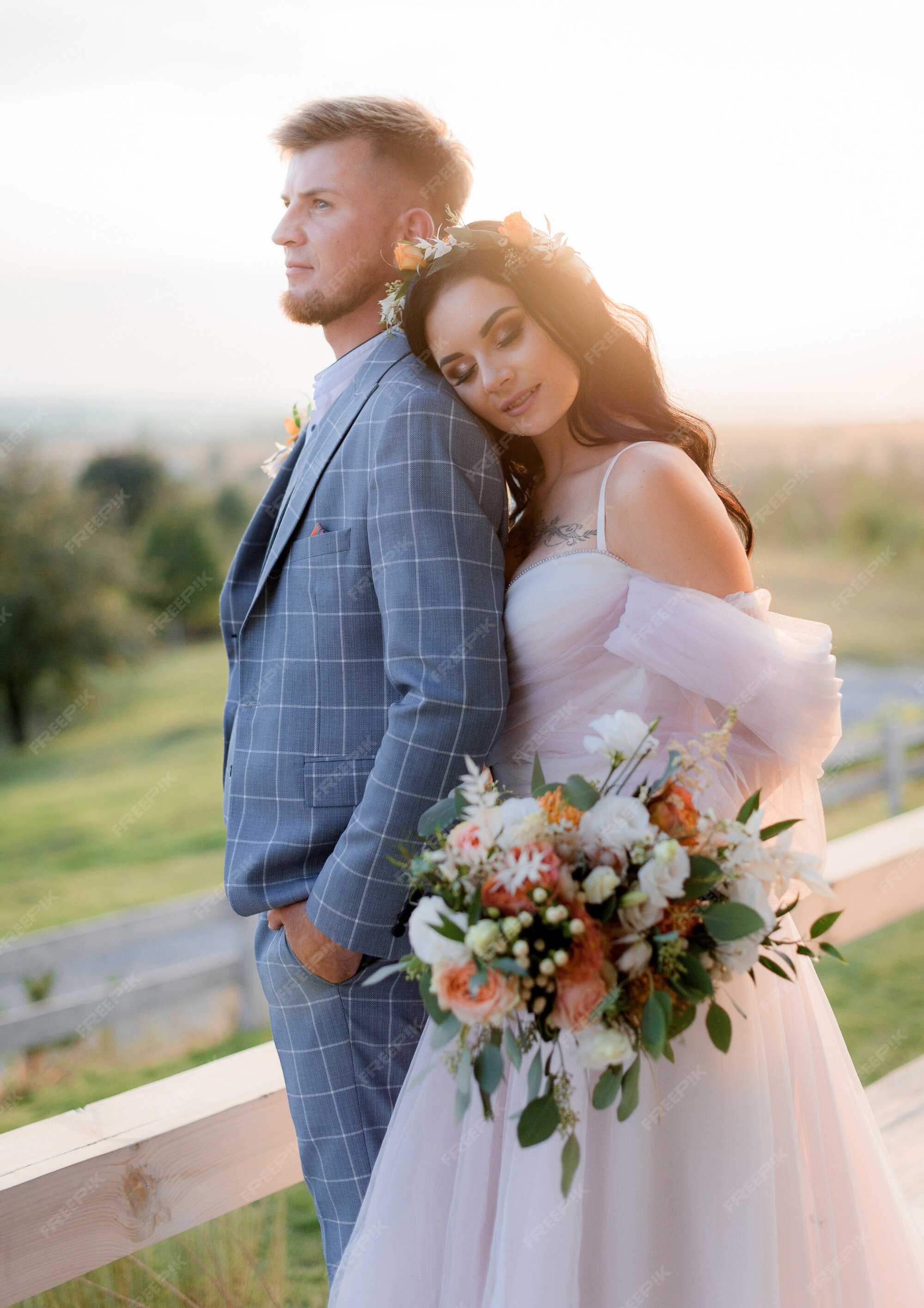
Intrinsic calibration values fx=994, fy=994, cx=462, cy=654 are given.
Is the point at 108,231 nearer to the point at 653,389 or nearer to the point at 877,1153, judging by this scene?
the point at 653,389

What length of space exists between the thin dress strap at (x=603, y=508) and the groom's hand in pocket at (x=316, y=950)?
669 millimetres

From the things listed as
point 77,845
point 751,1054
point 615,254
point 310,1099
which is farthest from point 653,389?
point 77,845

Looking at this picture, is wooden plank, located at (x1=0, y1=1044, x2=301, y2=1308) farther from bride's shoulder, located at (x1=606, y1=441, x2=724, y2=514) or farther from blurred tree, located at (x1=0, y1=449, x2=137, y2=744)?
blurred tree, located at (x1=0, y1=449, x2=137, y2=744)

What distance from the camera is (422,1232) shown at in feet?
4.36

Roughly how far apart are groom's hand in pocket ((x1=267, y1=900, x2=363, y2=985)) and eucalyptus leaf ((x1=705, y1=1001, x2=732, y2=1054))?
0.52 metres

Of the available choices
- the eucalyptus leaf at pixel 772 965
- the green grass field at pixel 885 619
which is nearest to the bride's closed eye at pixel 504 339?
the eucalyptus leaf at pixel 772 965

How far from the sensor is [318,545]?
145 centimetres

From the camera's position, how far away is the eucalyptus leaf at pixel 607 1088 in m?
1.02

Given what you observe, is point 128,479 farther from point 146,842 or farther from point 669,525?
point 669,525

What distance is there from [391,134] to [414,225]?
0.47ft

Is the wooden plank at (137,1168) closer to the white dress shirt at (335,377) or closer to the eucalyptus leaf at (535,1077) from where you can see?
the eucalyptus leaf at (535,1077)

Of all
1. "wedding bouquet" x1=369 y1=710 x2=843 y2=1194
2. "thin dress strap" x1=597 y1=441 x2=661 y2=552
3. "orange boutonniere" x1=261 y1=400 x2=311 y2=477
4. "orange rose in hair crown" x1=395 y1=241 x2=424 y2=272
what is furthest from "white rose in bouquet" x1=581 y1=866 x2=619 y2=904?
"orange boutonniere" x1=261 y1=400 x2=311 y2=477

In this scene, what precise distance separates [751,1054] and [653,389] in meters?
1.03

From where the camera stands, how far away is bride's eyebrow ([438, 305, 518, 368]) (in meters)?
1.49
